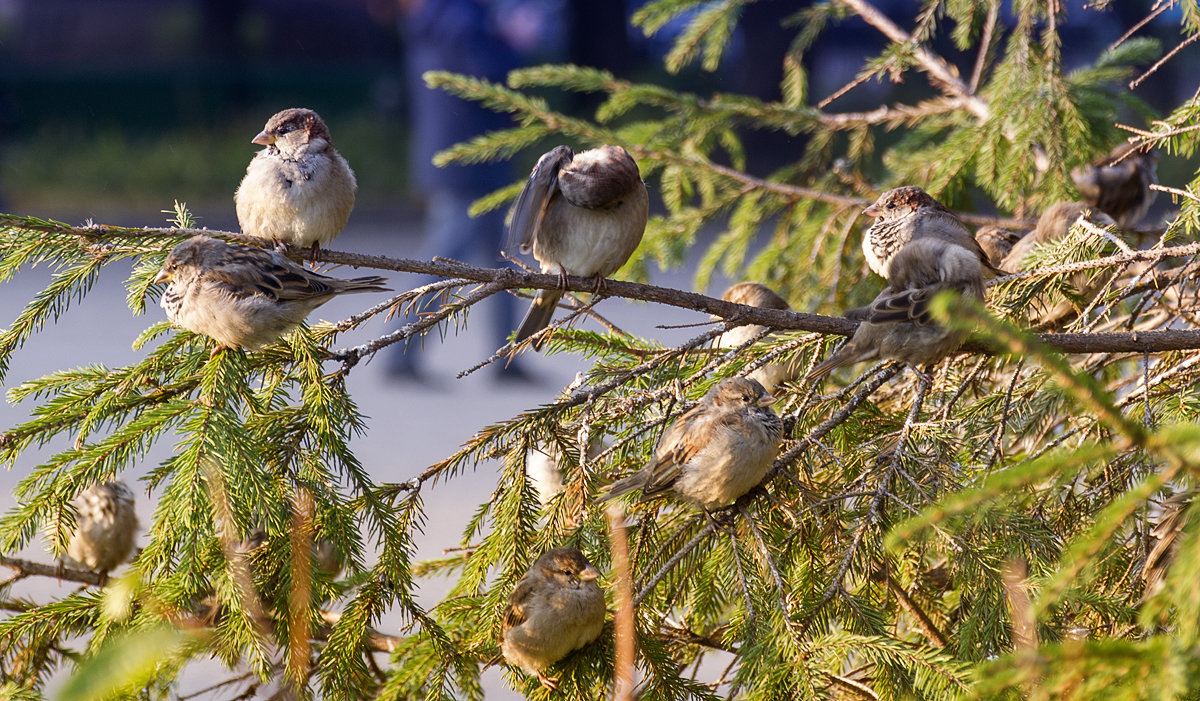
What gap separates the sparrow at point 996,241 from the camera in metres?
3.30

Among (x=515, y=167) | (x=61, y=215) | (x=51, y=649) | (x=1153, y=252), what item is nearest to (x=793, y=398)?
(x=1153, y=252)

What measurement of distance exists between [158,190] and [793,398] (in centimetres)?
1262

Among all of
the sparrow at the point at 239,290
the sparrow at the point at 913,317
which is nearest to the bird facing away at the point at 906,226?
the sparrow at the point at 913,317

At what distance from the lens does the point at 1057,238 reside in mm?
2822

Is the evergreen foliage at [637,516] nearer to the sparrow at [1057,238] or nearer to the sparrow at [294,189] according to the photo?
the sparrow at [1057,238]

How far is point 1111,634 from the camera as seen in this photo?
1.78m

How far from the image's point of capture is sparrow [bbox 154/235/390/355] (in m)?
1.96

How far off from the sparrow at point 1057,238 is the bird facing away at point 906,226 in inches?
8.1

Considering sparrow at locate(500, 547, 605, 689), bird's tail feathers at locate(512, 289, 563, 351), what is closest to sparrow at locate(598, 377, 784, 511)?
sparrow at locate(500, 547, 605, 689)

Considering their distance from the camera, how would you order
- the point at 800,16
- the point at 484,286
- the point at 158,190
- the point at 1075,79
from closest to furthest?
the point at 484,286
the point at 1075,79
the point at 800,16
the point at 158,190

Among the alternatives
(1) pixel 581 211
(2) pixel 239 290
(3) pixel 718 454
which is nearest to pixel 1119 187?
(1) pixel 581 211

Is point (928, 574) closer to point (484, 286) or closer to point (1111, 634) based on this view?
point (1111, 634)

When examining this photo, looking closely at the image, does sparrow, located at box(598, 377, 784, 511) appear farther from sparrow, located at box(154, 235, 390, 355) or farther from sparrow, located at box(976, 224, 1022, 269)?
sparrow, located at box(976, 224, 1022, 269)

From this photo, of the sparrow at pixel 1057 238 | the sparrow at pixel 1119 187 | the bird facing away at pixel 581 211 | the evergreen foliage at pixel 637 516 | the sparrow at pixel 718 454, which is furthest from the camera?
the sparrow at pixel 1119 187
